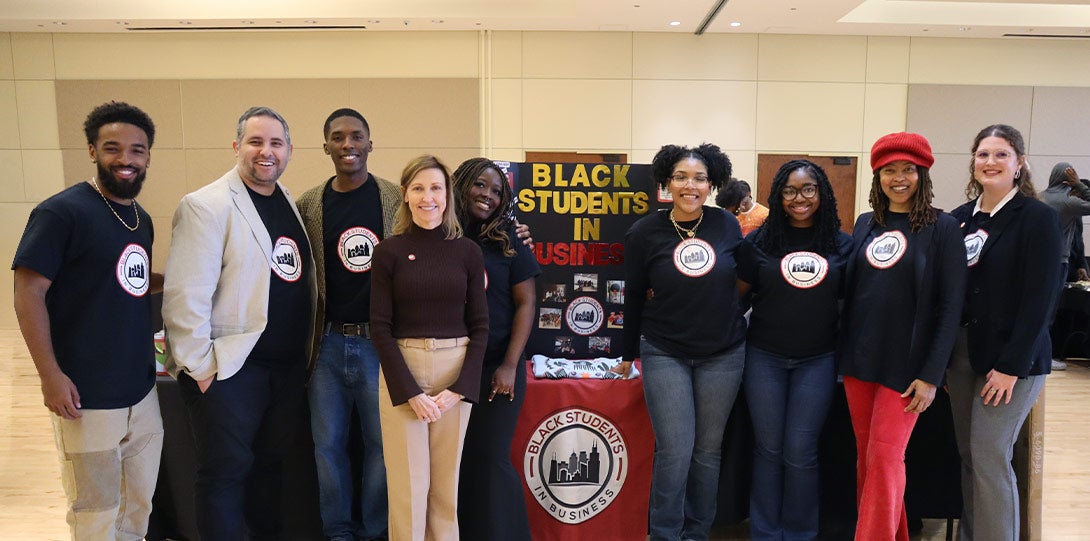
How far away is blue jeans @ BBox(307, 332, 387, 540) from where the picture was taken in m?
2.51

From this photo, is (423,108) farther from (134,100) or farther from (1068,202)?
(1068,202)

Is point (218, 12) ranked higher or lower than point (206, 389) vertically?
higher

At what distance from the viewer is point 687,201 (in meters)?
2.53

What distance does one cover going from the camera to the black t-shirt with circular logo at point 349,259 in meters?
2.50

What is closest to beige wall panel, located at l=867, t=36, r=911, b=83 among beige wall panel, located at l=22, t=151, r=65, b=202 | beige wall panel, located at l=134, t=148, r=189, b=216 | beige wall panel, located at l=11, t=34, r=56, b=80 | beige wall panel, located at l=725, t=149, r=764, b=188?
beige wall panel, located at l=725, t=149, r=764, b=188

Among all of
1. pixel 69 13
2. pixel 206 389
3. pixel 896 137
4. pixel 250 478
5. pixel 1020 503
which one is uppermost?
pixel 69 13

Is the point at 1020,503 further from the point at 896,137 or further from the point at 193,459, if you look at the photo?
the point at 193,459

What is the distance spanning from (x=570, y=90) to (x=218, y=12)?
13.8ft

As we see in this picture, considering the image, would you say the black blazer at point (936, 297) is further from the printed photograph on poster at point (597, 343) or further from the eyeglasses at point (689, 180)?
the printed photograph on poster at point (597, 343)

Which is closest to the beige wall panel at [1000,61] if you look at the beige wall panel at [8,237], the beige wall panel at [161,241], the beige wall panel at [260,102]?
the beige wall panel at [260,102]

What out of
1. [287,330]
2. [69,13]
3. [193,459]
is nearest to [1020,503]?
[287,330]

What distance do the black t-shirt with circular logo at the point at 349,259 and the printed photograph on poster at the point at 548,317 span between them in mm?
922

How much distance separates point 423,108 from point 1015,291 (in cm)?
698

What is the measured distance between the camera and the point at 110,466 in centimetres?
210
